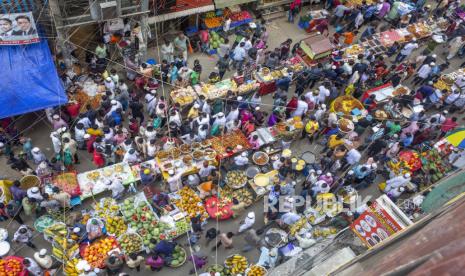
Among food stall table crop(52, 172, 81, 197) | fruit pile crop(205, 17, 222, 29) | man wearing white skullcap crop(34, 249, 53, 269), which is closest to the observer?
man wearing white skullcap crop(34, 249, 53, 269)

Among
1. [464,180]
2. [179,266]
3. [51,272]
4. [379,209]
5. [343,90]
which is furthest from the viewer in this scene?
[343,90]

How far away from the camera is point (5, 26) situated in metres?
13.2

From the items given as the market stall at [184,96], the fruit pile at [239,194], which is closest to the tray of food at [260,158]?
the fruit pile at [239,194]

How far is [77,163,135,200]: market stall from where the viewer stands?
1294cm

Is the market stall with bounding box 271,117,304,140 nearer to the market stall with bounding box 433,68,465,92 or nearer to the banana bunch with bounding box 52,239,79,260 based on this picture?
the market stall with bounding box 433,68,465,92

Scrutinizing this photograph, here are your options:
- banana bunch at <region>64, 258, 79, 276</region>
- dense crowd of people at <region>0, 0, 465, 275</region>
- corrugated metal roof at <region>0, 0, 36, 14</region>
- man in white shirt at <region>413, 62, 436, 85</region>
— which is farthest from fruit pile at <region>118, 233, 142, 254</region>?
man in white shirt at <region>413, 62, 436, 85</region>

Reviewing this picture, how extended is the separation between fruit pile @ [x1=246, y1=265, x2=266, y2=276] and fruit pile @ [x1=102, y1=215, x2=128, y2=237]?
12.5 ft

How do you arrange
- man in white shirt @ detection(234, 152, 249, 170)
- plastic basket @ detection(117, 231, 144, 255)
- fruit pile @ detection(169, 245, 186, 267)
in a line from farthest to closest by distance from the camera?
man in white shirt @ detection(234, 152, 249, 170), fruit pile @ detection(169, 245, 186, 267), plastic basket @ detection(117, 231, 144, 255)

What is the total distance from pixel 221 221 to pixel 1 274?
636 centimetres

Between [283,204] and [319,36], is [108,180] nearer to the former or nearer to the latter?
[283,204]

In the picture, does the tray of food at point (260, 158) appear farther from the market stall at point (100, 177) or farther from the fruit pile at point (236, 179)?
the market stall at point (100, 177)

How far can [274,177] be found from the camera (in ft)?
46.7

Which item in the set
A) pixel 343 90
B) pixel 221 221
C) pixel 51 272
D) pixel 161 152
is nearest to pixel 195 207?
pixel 221 221

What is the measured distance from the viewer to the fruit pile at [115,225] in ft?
40.1
